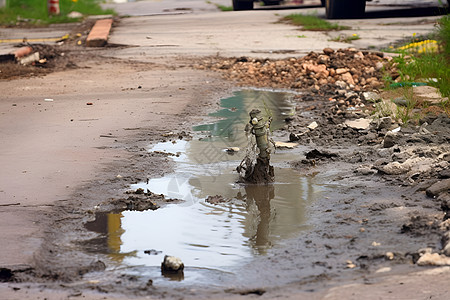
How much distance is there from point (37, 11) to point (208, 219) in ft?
59.2

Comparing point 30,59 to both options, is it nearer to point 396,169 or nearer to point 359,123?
point 359,123

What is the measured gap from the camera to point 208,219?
4016mm

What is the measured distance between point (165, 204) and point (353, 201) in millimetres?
1159

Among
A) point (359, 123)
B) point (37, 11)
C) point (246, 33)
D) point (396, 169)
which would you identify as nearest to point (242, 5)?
point (37, 11)

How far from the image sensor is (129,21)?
17.2m

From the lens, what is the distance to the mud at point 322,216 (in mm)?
3082

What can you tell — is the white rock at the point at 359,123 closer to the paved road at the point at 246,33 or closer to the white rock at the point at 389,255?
the white rock at the point at 389,255

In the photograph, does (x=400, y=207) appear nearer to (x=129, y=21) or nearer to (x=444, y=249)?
(x=444, y=249)

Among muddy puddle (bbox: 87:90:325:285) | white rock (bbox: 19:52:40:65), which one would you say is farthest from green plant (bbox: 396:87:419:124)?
white rock (bbox: 19:52:40:65)

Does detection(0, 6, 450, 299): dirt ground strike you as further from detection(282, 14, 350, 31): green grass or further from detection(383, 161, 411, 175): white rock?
detection(282, 14, 350, 31): green grass

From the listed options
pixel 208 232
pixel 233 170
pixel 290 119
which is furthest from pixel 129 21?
pixel 208 232

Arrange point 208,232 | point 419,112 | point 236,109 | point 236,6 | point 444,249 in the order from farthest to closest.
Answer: point 236,6
point 236,109
point 419,112
point 208,232
point 444,249

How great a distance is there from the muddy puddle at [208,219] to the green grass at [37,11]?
1406 centimetres

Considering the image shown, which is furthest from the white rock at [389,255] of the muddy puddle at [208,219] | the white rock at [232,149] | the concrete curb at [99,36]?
the concrete curb at [99,36]
